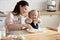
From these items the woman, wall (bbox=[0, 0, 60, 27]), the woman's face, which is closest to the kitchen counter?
the woman

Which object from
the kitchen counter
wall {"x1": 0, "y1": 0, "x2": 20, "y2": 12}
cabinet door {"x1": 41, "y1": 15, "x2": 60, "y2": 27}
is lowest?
cabinet door {"x1": 41, "y1": 15, "x2": 60, "y2": 27}

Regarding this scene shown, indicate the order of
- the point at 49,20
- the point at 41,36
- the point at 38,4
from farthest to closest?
1. the point at 38,4
2. the point at 49,20
3. the point at 41,36

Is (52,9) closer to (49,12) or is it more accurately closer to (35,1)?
(49,12)

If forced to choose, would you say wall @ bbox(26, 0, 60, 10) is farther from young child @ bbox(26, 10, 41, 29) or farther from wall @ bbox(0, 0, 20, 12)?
young child @ bbox(26, 10, 41, 29)

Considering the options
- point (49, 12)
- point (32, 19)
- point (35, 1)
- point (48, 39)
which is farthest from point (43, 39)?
point (35, 1)

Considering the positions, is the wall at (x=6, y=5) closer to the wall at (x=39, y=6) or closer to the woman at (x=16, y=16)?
the wall at (x=39, y=6)

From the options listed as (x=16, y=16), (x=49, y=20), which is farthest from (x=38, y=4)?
(x=16, y=16)

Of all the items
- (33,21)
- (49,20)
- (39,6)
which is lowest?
(49,20)

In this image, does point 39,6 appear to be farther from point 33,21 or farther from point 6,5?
point 33,21

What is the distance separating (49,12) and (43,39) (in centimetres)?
203

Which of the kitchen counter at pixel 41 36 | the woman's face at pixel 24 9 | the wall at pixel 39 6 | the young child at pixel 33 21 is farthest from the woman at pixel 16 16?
the wall at pixel 39 6

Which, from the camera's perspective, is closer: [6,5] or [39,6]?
[6,5]

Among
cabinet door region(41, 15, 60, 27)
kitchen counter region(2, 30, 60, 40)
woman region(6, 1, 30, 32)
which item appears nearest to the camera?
kitchen counter region(2, 30, 60, 40)

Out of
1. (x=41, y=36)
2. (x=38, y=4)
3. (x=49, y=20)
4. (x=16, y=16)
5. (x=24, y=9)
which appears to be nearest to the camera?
(x=41, y=36)
